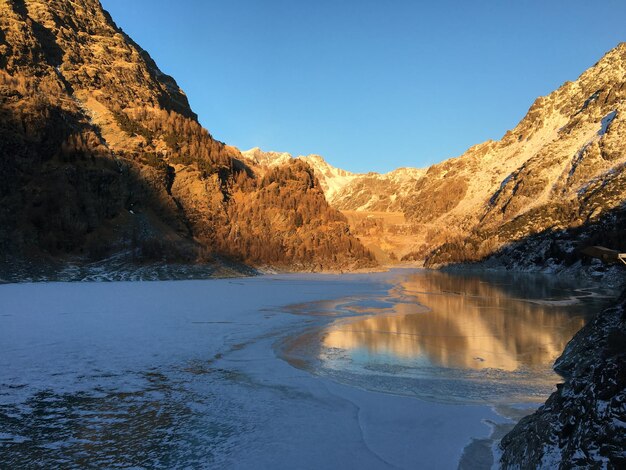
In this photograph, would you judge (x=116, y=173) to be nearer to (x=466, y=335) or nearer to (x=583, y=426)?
(x=466, y=335)

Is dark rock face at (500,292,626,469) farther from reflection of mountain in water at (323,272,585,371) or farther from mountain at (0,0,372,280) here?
mountain at (0,0,372,280)

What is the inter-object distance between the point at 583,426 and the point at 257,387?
28.5 ft

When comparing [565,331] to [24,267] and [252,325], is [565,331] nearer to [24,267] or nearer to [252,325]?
[252,325]

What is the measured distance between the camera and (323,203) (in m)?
127

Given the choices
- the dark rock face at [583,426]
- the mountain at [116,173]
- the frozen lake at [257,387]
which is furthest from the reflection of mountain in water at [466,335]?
the mountain at [116,173]

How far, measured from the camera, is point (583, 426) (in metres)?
5.49

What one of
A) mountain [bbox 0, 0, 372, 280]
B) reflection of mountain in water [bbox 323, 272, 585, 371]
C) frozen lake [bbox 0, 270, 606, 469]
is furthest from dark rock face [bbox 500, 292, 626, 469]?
mountain [bbox 0, 0, 372, 280]

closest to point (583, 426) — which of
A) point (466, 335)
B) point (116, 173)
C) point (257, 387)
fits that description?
point (257, 387)

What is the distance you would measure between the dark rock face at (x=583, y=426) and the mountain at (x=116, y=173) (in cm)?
6770

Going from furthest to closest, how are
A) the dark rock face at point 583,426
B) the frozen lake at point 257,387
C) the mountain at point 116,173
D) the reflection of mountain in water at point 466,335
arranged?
the mountain at point 116,173, the reflection of mountain in water at point 466,335, the frozen lake at point 257,387, the dark rock face at point 583,426

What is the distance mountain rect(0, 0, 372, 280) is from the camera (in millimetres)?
68375

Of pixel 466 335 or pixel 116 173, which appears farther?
pixel 116 173

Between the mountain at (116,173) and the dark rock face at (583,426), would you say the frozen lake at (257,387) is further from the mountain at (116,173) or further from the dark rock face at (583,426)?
the mountain at (116,173)

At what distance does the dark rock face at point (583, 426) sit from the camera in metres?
5.00
